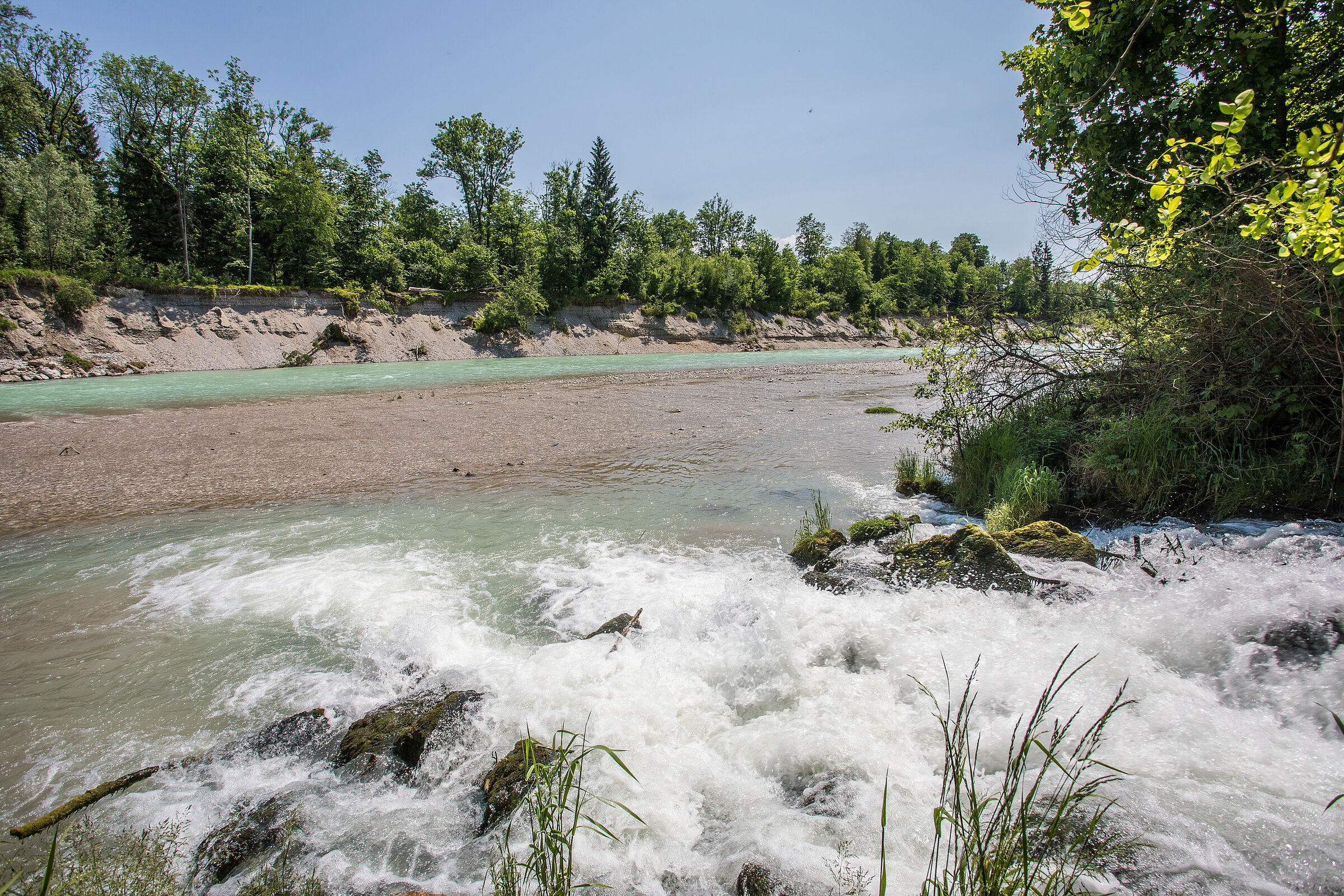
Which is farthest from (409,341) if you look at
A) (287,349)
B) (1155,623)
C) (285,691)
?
(1155,623)

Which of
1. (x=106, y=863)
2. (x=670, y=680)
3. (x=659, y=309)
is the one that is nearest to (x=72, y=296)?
(x=106, y=863)

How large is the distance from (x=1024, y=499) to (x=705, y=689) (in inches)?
209

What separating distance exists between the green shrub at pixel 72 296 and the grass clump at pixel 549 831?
40.2m

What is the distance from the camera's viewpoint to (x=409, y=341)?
40.3m

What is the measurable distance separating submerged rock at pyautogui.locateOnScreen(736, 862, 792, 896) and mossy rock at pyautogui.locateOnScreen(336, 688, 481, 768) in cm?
210

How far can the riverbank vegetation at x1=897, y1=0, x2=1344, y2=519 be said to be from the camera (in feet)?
19.5

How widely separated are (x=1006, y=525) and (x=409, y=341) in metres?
41.0

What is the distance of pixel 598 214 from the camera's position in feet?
190

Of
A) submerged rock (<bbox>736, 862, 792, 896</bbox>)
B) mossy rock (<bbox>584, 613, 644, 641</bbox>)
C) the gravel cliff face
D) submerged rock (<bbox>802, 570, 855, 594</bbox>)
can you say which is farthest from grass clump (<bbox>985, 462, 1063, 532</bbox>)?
the gravel cliff face

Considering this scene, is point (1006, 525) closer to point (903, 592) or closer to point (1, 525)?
point (903, 592)

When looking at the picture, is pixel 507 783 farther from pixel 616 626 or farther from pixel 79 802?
pixel 79 802

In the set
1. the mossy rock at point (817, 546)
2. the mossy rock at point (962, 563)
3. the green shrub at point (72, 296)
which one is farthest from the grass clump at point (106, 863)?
the green shrub at point (72, 296)

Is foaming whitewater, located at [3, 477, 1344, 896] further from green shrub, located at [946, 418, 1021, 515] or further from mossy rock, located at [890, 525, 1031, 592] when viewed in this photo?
green shrub, located at [946, 418, 1021, 515]

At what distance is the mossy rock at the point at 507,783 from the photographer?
10.2 ft
